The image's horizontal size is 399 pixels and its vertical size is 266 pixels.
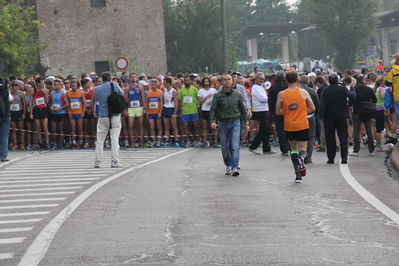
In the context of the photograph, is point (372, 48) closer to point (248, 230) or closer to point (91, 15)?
point (91, 15)

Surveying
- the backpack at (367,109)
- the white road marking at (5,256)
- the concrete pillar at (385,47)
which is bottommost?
the white road marking at (5,256)

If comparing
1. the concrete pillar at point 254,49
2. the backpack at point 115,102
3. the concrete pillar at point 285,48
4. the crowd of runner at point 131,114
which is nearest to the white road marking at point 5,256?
the backpack at point 115,102

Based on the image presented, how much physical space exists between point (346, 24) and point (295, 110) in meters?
60.9

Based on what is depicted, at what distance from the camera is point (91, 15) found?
160 ft

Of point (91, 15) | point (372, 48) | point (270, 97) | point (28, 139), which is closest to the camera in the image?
point (270, 97)

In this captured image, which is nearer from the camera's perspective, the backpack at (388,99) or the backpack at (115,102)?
the backpack at (115,102)

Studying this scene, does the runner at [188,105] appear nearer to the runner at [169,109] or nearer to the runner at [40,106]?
the runner at [169,109]

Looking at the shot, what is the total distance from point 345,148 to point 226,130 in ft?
9.92

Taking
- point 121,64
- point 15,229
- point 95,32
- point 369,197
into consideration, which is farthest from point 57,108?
point 95,32

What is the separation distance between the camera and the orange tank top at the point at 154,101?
2134 cm

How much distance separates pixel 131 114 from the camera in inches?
844

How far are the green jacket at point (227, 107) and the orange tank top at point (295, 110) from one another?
124cm

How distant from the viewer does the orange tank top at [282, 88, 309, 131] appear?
12938 millimetres

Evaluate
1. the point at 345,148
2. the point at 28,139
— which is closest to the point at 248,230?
the point at 345,148
